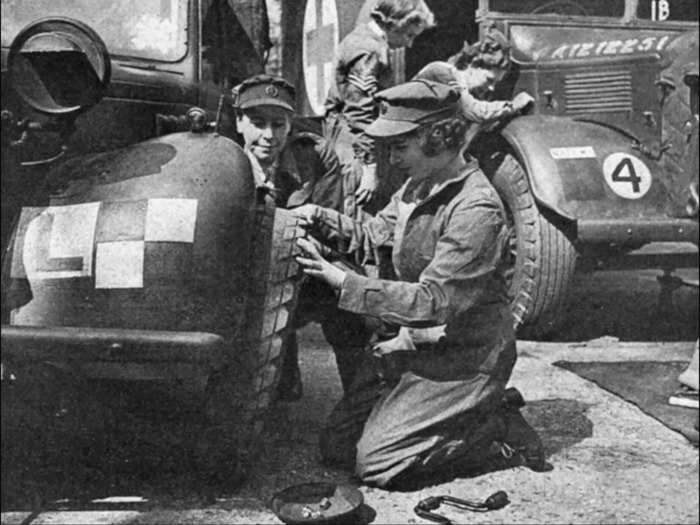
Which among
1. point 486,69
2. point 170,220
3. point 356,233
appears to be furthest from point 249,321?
point 486,69

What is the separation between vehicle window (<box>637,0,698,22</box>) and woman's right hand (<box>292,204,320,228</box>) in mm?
3504

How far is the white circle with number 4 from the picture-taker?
213 inches

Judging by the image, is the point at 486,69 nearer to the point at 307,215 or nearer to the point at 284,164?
the point at 284,164

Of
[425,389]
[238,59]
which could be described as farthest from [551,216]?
[425,389]

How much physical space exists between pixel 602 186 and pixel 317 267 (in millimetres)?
2602

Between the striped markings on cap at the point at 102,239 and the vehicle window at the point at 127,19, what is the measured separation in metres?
0.97

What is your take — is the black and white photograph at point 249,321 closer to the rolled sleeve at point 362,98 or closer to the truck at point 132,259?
the truck at point 132,259

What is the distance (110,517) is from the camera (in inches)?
116

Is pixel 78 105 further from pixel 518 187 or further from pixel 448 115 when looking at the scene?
pixel 518 187

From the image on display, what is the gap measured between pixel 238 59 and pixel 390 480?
87.1 inches

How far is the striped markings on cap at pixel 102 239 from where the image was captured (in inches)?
112

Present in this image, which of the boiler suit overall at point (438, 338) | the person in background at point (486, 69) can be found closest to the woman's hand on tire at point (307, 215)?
the boiler suit overall at point (438, 338)

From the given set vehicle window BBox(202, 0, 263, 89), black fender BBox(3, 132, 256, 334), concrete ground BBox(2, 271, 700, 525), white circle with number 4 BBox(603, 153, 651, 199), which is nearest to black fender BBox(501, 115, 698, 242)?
white circle with number 4 BBox(603, 153, 651, 199)

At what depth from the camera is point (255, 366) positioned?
10.3 feet
